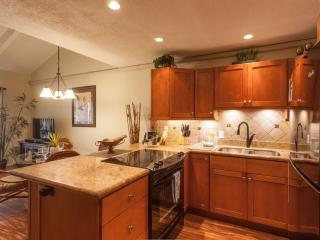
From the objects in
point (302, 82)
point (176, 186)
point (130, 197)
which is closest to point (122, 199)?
point (130, 197)

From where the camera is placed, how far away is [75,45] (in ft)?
9.06

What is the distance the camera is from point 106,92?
427 centimetres

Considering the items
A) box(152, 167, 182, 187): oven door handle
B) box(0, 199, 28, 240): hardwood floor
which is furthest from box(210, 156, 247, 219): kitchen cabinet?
box(0, 199, 28, 240): hardwood floor

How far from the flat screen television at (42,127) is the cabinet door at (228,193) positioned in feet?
14.2

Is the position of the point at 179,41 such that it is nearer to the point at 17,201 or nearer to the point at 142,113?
Result: the point at 142,113

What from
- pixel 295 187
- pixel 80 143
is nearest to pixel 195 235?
pixel 295 187

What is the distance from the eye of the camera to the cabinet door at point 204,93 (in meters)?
2.93

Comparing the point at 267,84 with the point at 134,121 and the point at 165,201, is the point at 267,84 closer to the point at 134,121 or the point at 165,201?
the point at 165,201

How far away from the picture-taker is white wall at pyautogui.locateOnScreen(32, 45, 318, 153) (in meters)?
3.73

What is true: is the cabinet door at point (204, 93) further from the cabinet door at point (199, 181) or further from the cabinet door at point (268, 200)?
the cabinet door at point (268, 200)

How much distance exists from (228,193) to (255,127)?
1070 mm

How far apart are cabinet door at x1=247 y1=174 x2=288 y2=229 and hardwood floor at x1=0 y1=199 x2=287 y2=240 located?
18 cm

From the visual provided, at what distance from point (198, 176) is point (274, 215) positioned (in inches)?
37.6

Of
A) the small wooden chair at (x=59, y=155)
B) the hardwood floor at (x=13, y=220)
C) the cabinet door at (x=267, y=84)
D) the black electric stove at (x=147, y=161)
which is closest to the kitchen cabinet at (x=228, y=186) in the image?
the black electric stove at (x=147, y=161)
